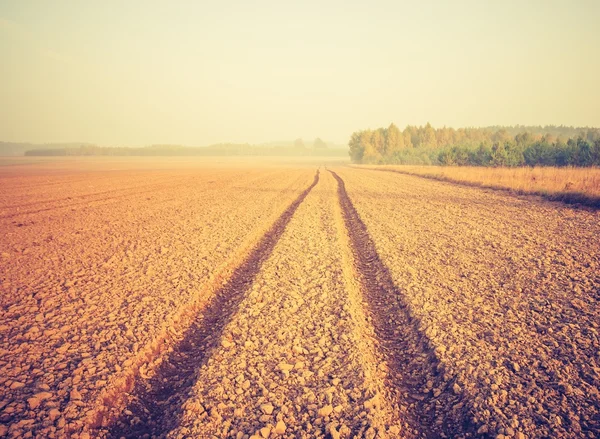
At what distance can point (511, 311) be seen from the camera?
499 cm

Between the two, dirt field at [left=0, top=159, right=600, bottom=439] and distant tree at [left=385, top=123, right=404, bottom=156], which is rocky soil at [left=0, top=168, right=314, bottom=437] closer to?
dirt field at [left=0, top=159, right=600, bottom=439]

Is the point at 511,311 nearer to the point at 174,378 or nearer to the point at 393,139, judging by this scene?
the point at 174,378

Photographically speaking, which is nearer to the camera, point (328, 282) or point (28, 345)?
point (28, 345)

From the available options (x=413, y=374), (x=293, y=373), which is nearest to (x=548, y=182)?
(x=413, y=374)

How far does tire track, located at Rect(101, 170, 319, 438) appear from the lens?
313 cm

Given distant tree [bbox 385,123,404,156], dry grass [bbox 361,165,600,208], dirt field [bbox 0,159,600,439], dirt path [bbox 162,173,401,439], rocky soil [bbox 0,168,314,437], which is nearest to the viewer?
dirt path [bbox 162,173,401,439]

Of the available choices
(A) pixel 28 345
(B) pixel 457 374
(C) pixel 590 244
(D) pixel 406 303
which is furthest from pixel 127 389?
(C) pixel 590 244

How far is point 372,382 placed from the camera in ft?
11.7

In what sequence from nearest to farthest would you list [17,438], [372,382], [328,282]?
[17,438]
[372,382]
[328,282]

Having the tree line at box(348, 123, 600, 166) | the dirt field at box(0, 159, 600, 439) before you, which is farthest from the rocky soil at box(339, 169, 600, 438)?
the tree line at box(348, 123, 600, 166)

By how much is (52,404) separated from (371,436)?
10.5 ft

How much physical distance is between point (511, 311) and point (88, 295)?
7.43m

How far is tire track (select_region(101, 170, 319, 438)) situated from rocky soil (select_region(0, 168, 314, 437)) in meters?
0.27

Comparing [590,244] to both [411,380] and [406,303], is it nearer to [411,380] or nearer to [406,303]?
[406,303]
